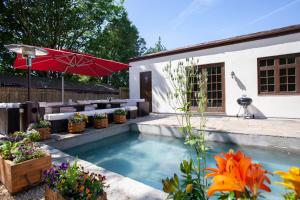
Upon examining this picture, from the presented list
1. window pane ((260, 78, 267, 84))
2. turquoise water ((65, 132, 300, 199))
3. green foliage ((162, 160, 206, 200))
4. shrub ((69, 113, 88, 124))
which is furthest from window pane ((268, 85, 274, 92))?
green foliage ((162, 160, 206, 200))

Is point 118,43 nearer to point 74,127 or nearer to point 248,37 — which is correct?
point 248,37

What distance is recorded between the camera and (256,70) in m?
8.09

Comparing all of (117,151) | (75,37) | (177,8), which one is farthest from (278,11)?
(75,37)

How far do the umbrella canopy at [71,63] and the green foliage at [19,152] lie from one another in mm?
3725

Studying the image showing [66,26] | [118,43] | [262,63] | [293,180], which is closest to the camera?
[293,180]

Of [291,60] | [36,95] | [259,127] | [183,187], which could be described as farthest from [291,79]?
[36,95]

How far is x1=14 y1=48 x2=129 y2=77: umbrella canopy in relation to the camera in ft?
21.1

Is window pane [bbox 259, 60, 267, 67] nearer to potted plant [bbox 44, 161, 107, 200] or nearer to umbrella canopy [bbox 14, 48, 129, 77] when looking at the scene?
umbrella canopy [bbox 14, 48, 129, 77]

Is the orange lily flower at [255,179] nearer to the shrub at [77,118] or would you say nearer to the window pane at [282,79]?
the shrub at [77,118]

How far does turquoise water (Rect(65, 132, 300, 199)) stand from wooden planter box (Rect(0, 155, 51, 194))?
68.7 inches

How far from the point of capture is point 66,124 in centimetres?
606

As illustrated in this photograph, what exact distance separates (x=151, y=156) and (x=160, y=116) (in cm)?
446

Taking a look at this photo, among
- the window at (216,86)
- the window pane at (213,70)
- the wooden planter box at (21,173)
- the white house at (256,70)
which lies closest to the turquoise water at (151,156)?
the wooden planter box at (21,173)

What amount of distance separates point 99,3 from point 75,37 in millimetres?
3610
